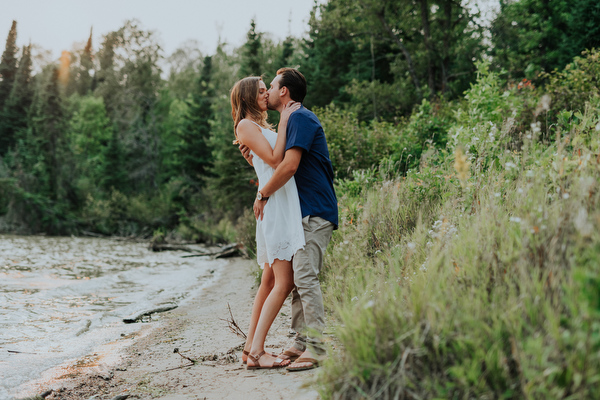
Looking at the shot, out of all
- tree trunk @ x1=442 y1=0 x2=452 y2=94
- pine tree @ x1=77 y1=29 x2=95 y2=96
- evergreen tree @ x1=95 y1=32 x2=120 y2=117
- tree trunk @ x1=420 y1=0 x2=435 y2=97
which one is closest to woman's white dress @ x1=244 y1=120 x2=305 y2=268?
tree trunk @ x1=420 y1=0 x2=435 y2=97

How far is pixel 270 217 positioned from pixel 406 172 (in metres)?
4.28

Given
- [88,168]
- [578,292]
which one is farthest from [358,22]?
[88,168]

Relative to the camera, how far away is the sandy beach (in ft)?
9.35

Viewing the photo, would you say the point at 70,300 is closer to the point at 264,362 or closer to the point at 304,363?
the point at 264,362

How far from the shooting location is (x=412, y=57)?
22547 mm

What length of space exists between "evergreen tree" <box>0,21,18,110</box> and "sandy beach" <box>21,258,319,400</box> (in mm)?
53799

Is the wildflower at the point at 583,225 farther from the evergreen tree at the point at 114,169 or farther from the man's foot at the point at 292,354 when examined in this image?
the evergreen tree at the point at 114,169

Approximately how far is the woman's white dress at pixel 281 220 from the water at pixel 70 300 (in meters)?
2.35

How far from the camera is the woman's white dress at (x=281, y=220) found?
3.23 meters

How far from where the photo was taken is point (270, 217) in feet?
11.0


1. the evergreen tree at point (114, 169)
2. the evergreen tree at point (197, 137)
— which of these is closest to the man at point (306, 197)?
the evergreen tree at point (197, 137)

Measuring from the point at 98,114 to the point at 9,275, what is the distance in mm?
40367

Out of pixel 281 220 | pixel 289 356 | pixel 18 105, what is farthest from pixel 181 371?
pixel 18 105

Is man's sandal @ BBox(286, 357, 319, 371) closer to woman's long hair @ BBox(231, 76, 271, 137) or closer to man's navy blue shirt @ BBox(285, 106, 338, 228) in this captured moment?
man's navy blue shirt @ BBox(285, 106, 338, 228)
